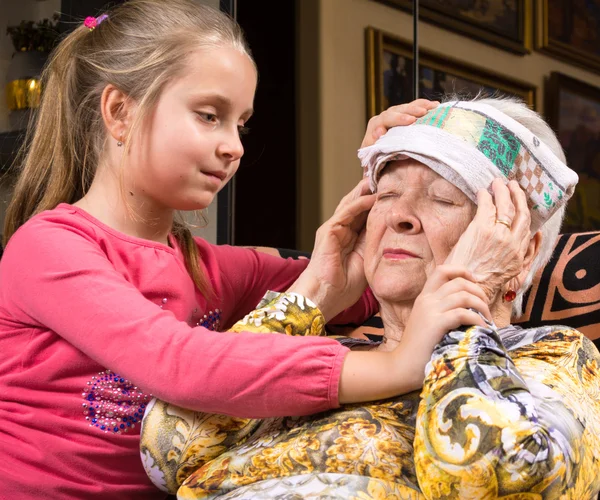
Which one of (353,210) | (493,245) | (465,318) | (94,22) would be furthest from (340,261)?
(94,22)

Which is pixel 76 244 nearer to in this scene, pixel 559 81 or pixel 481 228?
pixel 481 228

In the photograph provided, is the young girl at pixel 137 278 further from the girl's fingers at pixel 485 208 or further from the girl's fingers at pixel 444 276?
the girl's fingers at pixel 485 208

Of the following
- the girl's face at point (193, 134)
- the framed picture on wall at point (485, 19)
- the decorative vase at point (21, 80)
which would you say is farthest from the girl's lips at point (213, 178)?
the framed picture on wall at point (485, 19)

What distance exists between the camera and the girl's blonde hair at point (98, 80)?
1783 millimetres

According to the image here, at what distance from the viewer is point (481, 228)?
1.41 meters

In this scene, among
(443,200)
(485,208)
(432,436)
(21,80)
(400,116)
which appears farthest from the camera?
(21,80)

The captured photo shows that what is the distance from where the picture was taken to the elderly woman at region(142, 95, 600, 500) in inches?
46.1

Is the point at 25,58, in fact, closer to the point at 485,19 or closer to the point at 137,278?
the point at 137,278

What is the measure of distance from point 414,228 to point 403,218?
3cm

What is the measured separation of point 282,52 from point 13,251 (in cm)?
226

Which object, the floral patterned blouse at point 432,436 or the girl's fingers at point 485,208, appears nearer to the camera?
the floral patterned blouse at point 432,436

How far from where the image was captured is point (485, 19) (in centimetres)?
399

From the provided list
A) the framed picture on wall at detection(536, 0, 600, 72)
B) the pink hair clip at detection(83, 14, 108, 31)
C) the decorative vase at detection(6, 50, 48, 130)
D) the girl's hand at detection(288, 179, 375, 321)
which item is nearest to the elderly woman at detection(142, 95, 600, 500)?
the girl's hand at detection(288, 179, 375, 321)

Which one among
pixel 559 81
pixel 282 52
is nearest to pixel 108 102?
pixel 282 52
